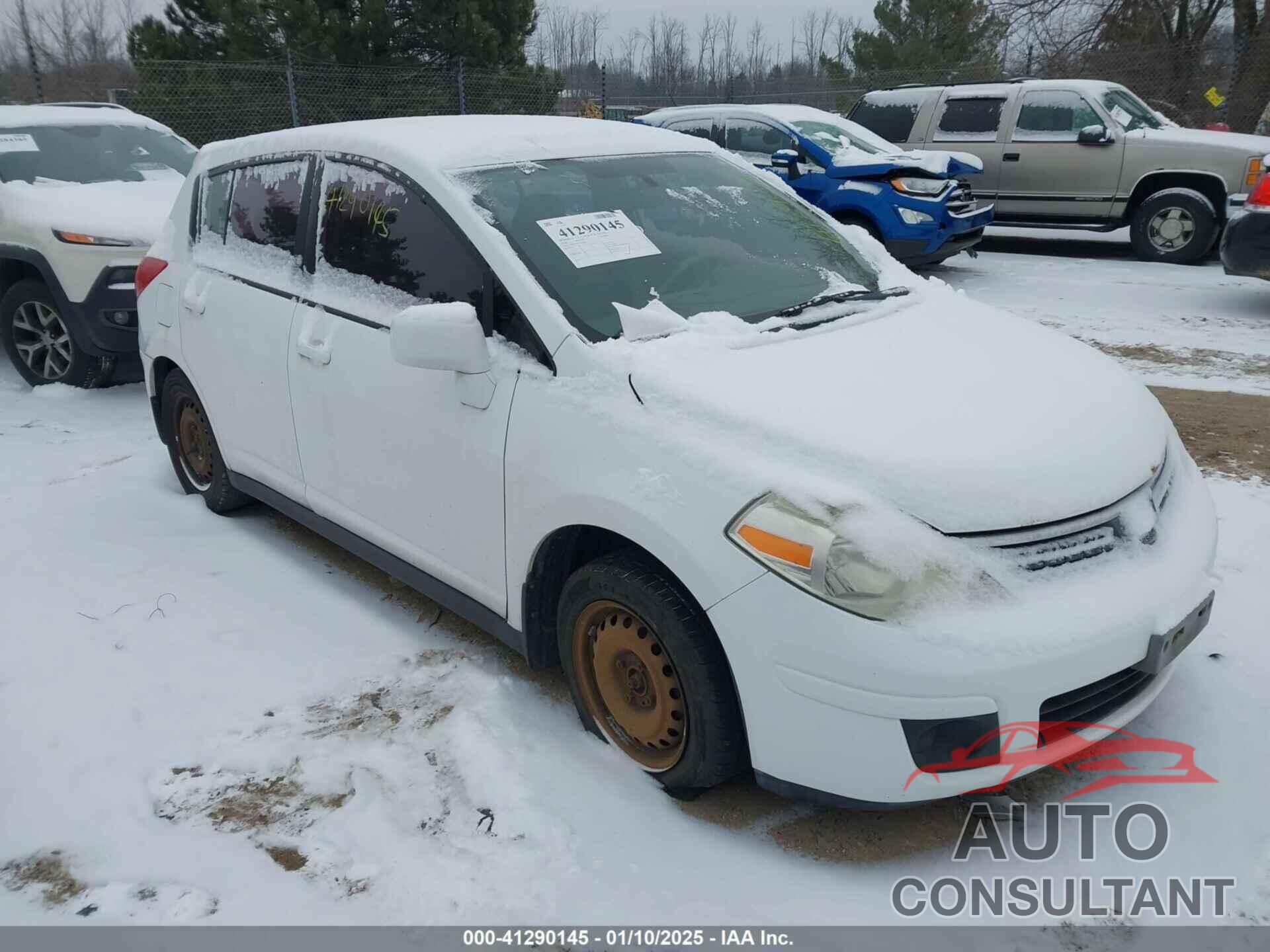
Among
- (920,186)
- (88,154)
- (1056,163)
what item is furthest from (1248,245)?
(88,154)

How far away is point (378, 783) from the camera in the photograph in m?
2.82

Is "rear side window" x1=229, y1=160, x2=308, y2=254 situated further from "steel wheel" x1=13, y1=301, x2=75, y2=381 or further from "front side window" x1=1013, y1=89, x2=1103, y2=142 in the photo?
"front side window" x1=1013, y1=89, x2=1103, y2=142

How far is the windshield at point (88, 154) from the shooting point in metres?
6.96

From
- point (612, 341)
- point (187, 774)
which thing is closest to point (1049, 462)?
point (612, 341)

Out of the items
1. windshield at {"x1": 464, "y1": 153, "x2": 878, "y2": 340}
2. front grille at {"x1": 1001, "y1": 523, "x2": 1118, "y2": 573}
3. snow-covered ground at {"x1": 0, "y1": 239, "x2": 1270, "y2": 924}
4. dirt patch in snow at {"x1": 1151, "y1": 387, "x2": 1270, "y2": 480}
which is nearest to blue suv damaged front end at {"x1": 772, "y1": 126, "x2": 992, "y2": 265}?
dirt patch in snow at {"x1": 1151, "y1": 387, "x2": 1270, "y2": 480}

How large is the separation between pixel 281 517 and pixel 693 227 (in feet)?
8.50

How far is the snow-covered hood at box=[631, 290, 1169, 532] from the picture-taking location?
2.31m

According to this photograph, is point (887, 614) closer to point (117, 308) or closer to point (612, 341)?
point (612, 341)

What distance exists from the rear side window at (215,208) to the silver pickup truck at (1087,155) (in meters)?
9.20

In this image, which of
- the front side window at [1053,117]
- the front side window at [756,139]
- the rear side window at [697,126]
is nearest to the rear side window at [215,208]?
the front side window at [756,139]

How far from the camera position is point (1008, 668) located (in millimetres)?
2178

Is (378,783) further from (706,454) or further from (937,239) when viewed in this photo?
(937,239)

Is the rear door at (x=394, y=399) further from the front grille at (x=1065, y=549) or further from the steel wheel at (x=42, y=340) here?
the steel wheel at (x=42, y=340)

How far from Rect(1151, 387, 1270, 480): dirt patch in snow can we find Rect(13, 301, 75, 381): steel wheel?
22.6ft
